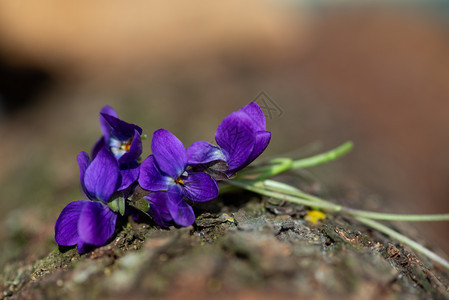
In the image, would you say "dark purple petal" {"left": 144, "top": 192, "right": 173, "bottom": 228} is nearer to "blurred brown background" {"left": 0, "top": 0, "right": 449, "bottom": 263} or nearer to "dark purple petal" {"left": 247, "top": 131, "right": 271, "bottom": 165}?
"dark purple petal" {"left": 247, "top": 131, "right": 271, "bottom": 165}

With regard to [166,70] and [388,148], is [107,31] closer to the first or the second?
[166,70]

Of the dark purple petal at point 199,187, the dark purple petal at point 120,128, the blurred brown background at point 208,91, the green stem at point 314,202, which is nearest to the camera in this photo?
the dark purple petal at point 199,187

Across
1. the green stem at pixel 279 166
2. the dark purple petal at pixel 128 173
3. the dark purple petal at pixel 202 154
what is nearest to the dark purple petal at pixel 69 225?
the dark purple petal at pixel 128 173

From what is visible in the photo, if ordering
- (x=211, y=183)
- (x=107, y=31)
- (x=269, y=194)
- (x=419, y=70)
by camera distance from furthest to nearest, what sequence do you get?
(x=419, y=70)
(x=107, y=31)
(x=269, y=194)
(x=211, y=183)

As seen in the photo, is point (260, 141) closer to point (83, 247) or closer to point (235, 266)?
point (235, 266)

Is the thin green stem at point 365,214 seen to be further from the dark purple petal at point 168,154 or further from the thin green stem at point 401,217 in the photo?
the dark purple petal at point 168,154

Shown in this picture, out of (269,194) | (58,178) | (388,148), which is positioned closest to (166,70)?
(58,178)
